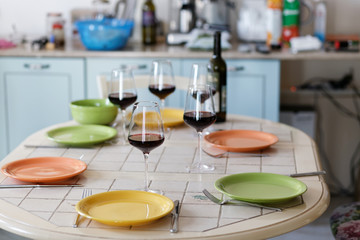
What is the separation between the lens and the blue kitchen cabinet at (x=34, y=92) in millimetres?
3402

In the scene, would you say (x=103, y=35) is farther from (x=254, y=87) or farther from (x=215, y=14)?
(x=254, y=87)

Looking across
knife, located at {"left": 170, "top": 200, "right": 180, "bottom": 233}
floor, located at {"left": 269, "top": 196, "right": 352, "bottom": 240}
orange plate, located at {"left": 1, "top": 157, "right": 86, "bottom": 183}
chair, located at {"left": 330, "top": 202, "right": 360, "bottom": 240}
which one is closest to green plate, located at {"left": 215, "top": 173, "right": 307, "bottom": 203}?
knife, located at {"left": 170, "top": 200, "right": 180, "bottom": 233}

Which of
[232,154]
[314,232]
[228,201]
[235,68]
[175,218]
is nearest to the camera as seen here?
[175,218]

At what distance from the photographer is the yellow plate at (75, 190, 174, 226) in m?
1.24

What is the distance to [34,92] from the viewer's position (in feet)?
11.4

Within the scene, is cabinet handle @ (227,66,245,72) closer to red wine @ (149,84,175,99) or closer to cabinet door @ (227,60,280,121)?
cabinet door @ (227,60,280,121)

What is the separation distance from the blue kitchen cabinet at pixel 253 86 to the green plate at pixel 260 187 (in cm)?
181

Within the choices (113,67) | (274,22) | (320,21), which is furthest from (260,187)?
(320,21)

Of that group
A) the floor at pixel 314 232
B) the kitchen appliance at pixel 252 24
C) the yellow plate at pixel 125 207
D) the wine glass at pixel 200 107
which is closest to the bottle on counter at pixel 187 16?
the kitchen appliance at pixel 252 24

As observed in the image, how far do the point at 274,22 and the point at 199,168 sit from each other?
201cm

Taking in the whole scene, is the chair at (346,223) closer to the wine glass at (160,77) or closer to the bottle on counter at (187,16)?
the wine glass at (160,77)

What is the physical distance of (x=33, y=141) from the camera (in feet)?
6.37

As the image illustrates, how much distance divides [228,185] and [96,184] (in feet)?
1.12

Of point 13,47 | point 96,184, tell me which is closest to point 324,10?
point 13,47
